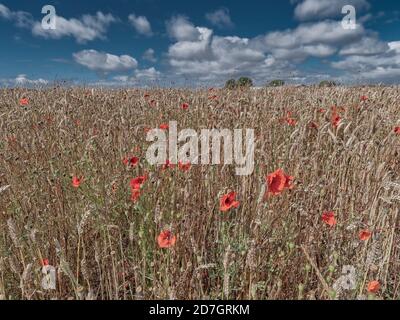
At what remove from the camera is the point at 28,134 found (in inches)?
134

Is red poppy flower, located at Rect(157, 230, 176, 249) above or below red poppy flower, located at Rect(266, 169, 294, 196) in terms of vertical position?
below

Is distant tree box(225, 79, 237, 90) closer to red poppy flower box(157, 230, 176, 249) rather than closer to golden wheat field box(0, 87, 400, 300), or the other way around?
golden wheat field box(0, 87, 400, 300)

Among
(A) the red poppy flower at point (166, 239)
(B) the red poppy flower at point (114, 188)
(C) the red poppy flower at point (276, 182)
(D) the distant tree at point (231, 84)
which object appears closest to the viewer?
(A) the red poppy flower at point (166, 239)

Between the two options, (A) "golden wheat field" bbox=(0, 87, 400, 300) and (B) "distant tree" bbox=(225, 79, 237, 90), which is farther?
(B) "distant tree" bbox=(225, 79, 237, 90)

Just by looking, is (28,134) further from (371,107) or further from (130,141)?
(371,107)

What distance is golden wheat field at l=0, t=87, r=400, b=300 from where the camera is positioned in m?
1.56

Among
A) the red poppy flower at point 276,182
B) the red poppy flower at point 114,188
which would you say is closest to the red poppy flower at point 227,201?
the red poppy flower at point 276,182

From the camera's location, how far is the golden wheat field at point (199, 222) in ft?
5.12

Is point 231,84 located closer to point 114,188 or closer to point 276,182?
point 114,188

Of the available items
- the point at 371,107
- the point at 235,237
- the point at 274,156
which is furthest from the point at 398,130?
the point at 235,237

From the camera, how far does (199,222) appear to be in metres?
A: 2.11

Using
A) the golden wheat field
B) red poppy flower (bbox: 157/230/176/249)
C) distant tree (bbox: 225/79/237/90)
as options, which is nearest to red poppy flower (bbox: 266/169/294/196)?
the golden wheat field

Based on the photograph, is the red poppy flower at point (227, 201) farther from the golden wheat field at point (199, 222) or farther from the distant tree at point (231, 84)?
the distant tree at point (231, 84)

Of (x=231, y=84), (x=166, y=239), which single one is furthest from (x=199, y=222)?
(x=231, y=84)
